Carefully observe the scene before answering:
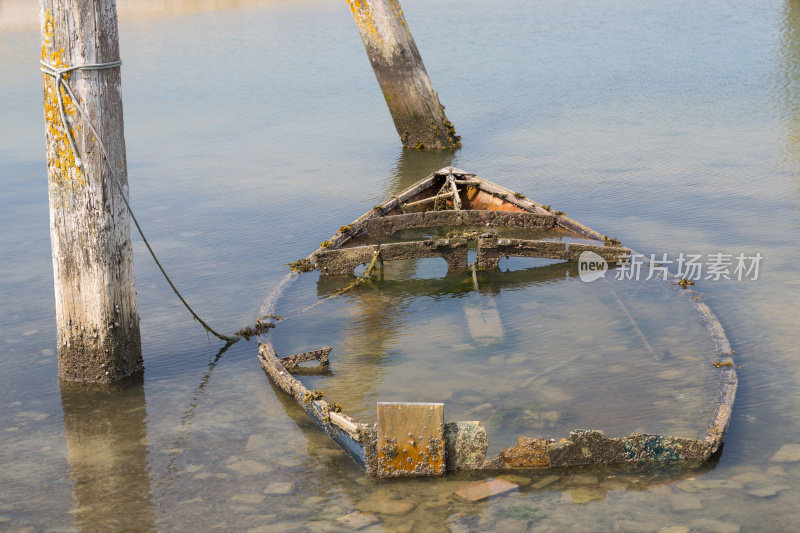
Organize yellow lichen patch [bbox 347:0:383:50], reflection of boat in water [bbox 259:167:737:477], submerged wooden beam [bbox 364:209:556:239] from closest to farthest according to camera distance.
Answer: reflection of boat in water [bbox 259:167:737:477] < submerged wooden beam [bbox 364:209:556:239] < yellow lichen patch [bbox 347:0:383:50]

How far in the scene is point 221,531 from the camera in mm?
5301

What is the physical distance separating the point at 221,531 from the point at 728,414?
10.7 ft

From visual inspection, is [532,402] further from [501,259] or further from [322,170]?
[322,170]

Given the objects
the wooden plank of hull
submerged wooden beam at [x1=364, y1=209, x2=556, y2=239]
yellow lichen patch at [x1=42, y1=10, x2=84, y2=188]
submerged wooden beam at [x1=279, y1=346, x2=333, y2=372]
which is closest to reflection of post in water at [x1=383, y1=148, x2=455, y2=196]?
submerged wooden beam at [x1=364, y1=209, x2=556, y2=239]

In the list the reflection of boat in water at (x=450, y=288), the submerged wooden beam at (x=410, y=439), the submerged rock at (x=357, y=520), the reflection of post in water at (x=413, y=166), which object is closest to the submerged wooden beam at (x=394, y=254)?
the reflection of boat in water at (x=450, y=288)

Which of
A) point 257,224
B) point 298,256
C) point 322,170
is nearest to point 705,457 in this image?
point 298,256

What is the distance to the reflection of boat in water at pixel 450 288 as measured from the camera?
5598 mm

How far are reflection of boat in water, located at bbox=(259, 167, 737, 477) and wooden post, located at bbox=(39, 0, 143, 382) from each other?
1.24 meters

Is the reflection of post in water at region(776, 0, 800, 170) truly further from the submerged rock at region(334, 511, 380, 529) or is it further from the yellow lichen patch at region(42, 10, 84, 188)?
the yellow lichen patch at region(42, 10, 84, 188)

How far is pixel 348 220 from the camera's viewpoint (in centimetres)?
1122

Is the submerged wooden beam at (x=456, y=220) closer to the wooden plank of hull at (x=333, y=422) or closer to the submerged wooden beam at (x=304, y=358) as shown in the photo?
the submerged wooden beam at (x=304, y=358)

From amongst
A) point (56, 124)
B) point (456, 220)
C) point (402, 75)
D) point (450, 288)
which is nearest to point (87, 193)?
point (56, 124)

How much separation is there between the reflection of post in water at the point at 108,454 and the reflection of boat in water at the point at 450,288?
3.59ft

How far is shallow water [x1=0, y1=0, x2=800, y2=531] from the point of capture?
5543 mm
